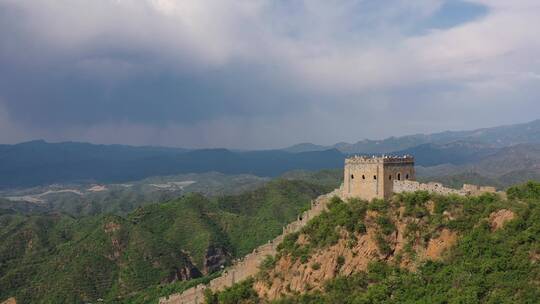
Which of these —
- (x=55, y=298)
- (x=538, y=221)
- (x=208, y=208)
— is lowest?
(x=55, y=298)

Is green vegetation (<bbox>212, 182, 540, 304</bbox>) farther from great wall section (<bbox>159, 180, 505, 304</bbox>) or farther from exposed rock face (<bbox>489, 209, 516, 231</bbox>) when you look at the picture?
great wall section (<bbox>159, 180, 505, 304</bbox>)

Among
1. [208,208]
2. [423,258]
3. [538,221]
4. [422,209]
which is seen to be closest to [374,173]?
[422,209]

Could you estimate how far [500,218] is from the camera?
40.2m

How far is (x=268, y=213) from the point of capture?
164 meters

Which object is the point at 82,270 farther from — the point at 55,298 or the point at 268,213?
the point at 268,213

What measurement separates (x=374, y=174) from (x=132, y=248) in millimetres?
87455

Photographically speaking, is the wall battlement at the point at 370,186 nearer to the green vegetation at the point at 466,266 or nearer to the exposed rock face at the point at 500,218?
the green vegetation at the point at 466,266

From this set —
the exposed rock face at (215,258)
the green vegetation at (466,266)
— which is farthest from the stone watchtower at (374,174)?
the exposed rock face at (215,258)

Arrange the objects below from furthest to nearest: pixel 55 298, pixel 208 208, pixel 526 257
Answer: pixel 208 208, pixel 55 298, pixel 526 257

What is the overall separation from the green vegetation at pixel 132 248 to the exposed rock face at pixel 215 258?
227 millimetres

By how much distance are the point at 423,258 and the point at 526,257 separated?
8.39 m

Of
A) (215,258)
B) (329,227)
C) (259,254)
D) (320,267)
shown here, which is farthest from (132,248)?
(320,267)

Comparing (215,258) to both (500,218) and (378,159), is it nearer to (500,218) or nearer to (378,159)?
(378,159)

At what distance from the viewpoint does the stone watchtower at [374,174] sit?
50281 mm
